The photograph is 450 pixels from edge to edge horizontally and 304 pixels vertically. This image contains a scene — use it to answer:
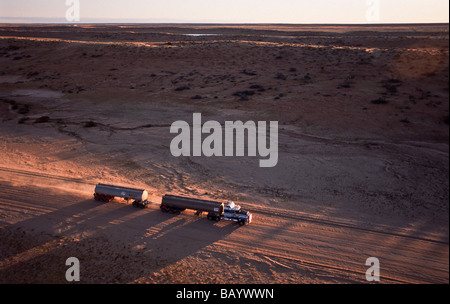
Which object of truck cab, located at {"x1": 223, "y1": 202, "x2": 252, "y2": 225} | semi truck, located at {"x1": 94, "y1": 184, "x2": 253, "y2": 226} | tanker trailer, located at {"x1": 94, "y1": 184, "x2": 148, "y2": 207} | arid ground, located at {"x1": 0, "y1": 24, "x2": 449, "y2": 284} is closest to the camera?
arid ground, located at {"x1": 0, "y1": 24, "x2": 449, "y2": 284}

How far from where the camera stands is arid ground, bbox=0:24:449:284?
57.3ft

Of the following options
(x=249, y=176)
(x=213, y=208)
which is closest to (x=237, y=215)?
(x=213, y=208)

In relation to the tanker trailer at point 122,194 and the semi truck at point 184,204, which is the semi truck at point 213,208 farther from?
the tanker trailer at point 122,194

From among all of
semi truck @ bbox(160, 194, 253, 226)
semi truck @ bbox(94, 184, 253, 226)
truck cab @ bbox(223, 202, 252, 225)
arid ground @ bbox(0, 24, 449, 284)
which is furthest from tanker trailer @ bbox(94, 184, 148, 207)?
truck cab @ bbox(223, 202, 252, 225)

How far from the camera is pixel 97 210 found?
22.7 m

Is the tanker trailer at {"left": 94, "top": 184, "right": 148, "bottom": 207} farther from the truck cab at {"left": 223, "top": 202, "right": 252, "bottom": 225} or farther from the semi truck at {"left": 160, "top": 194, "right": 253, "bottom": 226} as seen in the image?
the truck cab at {"left": 223, "top": 202, "right": 252, "bottom": 225}

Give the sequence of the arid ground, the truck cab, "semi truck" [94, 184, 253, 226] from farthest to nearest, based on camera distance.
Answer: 1. "semi truck" [94, 184, 253, 226]
2. the truck cab
3. the arid ground

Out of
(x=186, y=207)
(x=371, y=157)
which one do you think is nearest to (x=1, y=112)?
(x=186, y=207)

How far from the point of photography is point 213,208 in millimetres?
20734

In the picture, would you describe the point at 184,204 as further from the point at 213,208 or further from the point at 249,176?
the point at 249,176

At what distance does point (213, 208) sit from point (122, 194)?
6987 mm

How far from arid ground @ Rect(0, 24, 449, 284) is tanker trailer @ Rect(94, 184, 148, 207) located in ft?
2.21

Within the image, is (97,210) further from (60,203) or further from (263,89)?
(263,89)
